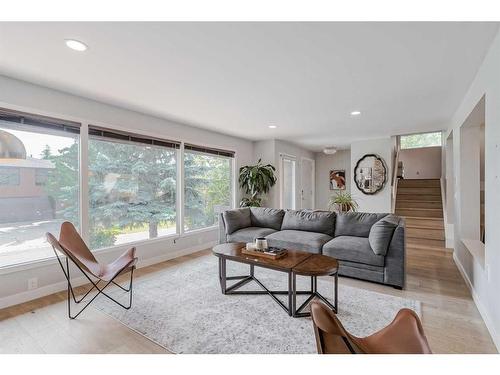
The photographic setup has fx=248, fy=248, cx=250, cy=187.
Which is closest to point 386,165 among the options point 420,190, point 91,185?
point 420,190

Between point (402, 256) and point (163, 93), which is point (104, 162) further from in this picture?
point (402, 256)

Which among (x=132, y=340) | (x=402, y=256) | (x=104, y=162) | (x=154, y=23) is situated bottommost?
(x=132, y=340)

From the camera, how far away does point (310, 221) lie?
403cm

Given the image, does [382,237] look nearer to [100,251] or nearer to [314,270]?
[314,270]

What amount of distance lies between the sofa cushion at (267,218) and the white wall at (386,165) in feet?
9.29

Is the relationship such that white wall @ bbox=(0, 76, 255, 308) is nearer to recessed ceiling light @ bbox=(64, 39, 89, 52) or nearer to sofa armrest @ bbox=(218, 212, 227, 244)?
sofa armrest @ bbox=(218, 212, 227, 244)

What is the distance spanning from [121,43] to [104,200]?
7.41 ft

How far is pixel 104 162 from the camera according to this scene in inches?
136

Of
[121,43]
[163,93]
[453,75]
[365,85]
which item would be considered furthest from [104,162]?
[453,75]

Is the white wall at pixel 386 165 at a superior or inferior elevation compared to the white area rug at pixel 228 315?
superior

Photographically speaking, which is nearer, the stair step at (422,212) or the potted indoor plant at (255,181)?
the potted indoor plant at (255,181)

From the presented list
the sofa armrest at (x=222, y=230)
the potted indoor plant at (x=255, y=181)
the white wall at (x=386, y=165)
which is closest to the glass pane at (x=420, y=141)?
the white wall at (x=386, y=165)

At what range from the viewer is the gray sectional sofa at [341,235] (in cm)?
294

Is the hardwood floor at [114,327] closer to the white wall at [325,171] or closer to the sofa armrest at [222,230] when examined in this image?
the sofa armrest at [222,230]
